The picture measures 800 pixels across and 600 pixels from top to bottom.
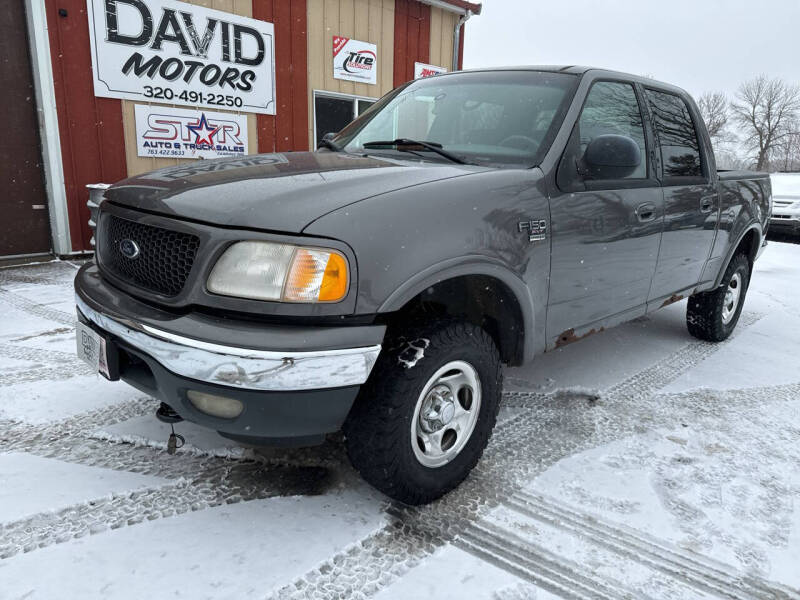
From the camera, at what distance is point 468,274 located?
217 centimetres

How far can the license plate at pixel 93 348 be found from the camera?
2.11 m

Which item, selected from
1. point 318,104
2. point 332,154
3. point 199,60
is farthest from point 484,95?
point 318,104

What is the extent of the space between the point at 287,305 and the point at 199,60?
7.01 meters

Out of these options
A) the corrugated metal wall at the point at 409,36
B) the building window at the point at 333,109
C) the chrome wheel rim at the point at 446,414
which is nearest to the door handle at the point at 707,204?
the chrome wheel rim at the point at 446,414

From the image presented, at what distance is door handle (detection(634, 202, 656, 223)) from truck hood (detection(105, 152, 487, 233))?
1.11m

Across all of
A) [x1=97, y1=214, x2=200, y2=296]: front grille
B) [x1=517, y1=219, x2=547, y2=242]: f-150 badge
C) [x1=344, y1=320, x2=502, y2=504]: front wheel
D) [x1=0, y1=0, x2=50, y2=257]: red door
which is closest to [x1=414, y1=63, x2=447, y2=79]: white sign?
[x1=0, y1=0, x2=50, y2=257]: red door

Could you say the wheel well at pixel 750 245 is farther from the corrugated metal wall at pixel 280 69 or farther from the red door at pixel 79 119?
the red door at pixel 79 119

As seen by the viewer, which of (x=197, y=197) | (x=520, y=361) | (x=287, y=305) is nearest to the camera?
(x=287, y=305)

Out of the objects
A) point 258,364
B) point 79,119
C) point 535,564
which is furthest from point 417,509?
point 79,119

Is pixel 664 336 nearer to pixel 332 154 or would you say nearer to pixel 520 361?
pixel 520 361

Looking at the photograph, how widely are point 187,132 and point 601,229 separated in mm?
6508

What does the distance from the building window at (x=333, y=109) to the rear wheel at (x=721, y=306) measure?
6094mm

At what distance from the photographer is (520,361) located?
8.51 feet

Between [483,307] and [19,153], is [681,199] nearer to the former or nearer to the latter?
[483,307]
